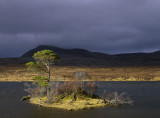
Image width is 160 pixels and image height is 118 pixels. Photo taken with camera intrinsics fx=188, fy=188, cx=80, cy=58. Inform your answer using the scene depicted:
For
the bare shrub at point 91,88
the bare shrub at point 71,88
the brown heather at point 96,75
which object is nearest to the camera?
the bare shrub at point 71,88

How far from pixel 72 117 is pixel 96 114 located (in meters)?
3.07

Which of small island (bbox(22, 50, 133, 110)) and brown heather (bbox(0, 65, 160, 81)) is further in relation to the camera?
brown heather (bbox(0, 65, 160, 81))

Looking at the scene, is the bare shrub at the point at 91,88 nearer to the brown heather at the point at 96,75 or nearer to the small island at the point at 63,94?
the small island at the point at 63,94

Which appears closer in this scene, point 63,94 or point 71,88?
point 71,88

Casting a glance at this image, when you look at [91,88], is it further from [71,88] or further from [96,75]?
[96,75]

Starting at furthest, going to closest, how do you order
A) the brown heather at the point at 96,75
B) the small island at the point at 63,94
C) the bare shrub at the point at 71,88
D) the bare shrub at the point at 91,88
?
1. the brown heather at the point at 96,75
2. the bare shrub at the point at 91,88
3. the bare shrub at the point at 71,88
4. the small island at the point at 63,94

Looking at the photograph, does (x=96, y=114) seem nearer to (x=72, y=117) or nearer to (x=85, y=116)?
(x=85, y=116)

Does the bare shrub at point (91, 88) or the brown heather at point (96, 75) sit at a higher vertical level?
the bare shrub at point (91, 88)

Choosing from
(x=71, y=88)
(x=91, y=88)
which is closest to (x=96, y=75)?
(x=91, y=88)

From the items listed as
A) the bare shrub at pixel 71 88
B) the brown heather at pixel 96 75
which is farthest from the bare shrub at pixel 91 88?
the brown heather at pixel 96 75

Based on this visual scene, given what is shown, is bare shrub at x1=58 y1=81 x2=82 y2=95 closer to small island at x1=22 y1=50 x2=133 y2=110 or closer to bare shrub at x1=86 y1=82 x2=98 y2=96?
small island at x1=22 y1=50 x2=133 y2=110

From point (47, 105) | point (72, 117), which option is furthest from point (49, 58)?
point (72, 117)

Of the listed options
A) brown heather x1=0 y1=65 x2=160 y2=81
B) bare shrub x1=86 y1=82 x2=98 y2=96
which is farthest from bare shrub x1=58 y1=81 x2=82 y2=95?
brown heather x1=0 y1=65 x2=160 y2=81

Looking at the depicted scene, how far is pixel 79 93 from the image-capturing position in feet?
97.9
